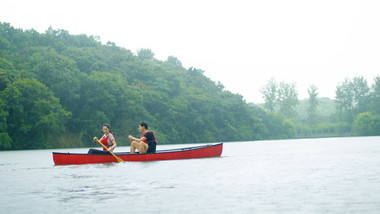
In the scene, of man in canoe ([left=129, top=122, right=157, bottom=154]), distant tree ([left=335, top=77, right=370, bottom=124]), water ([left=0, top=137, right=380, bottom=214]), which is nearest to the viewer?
water ([left=0, top=137, right=380, bottom=214])

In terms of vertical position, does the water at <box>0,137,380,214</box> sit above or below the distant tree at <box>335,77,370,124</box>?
below

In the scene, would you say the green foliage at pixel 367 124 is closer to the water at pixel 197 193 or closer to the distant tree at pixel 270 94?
the distant tree at pixel 270 94

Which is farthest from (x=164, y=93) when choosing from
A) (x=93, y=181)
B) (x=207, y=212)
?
(x=207, y=212)

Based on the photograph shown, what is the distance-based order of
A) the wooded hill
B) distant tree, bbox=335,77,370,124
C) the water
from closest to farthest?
1. the water
2. the wooded hill
3. distant tree, bbox=335,77,370,124

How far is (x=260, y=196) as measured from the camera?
8922 millimetres

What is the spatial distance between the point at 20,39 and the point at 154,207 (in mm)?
66486

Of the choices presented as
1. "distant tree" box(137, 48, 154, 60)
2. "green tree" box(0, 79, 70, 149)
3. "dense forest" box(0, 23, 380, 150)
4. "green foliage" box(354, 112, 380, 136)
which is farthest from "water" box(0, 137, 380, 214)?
"distant tree" box(137, 48, 154, 60)

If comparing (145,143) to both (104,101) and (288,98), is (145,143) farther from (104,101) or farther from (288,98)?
(288,98)

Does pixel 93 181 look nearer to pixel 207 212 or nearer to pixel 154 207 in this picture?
pixel 154 207

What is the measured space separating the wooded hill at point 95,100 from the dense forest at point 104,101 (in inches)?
4.7

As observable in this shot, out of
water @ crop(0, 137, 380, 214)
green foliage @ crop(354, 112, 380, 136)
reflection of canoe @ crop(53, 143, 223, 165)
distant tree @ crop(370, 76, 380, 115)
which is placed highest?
distant tree @ crop(370, 76, 380, 115)

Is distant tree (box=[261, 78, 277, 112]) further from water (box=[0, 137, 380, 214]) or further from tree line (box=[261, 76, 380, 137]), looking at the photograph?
water (box=[0, 137, 380, 214])

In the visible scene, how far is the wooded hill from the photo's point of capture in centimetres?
4709

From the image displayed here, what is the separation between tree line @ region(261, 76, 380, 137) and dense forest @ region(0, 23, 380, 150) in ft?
1.12
